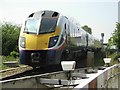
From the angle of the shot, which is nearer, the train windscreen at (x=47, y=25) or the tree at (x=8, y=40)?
the train windscreen at (x=47, y=25)

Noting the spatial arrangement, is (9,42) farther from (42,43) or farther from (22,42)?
(42,43)

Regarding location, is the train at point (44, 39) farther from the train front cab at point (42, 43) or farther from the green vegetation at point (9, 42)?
the green vegetation at point (9, 42)

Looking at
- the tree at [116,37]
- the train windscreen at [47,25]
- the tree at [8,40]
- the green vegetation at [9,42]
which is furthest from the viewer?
the tree at [116,37]

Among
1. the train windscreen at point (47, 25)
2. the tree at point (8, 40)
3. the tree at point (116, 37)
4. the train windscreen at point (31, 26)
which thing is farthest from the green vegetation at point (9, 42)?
the train windscreen at point (47, 25)

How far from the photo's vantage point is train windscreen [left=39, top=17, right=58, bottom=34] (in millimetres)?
17781

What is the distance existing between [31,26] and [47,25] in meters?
0.89

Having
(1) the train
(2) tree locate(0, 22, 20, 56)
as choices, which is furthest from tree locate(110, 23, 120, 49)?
(1) the train

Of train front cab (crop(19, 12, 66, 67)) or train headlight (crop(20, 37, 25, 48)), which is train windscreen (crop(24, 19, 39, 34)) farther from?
train headlight (crop(20, 37, 25, 48))

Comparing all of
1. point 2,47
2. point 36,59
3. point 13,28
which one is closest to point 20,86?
point 36,59

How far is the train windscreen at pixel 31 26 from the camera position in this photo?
708 inches

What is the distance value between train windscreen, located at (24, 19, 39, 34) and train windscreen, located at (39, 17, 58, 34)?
28cm

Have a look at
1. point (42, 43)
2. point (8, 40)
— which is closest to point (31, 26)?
point (42, 43)

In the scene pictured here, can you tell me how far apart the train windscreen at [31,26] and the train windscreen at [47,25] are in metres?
0.28

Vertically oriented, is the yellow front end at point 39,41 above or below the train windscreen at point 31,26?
below
